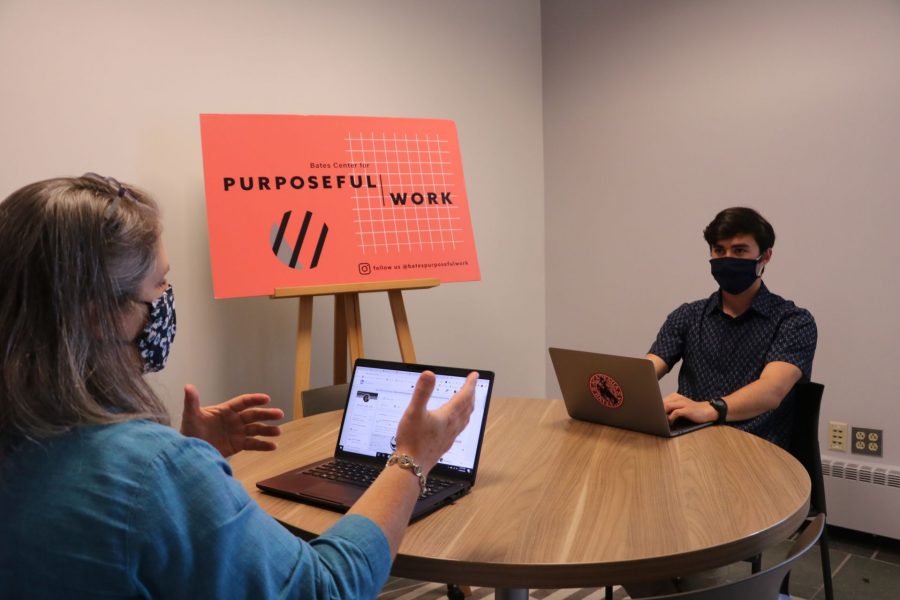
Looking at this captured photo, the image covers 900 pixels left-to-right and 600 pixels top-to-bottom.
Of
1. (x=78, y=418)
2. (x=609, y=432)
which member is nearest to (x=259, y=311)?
(x=609, y=432)

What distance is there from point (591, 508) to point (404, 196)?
1.86m

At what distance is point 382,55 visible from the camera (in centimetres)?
346

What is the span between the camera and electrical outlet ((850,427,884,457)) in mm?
2965

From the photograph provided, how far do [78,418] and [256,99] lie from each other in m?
2.46

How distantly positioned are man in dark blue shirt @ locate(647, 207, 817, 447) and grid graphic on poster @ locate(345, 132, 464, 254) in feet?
3.31

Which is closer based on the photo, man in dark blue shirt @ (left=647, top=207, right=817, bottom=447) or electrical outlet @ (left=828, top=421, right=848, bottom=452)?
man in dark blue shirt @ (left=647, top=207, right=817, bottom=447)

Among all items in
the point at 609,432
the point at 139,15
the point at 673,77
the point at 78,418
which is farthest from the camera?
the point at 673,77

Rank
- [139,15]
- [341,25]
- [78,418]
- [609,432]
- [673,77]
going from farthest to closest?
[673,77]
[341,25]
[139,15]
[609,432]
[78,418]

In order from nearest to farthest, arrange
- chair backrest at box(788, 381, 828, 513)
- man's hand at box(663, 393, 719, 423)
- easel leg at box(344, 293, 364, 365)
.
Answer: man's hand at box(663, 393, 719, 423) → chair backrest at box(788, 381, 828, 513) → easel leg at box(344, 293, 364, 365)

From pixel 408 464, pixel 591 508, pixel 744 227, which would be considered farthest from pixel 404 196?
pixel 408 464

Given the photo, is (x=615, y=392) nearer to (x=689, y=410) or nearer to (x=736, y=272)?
(x=689, y=410)

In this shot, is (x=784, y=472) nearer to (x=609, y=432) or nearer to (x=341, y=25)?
(x=609, y=432)

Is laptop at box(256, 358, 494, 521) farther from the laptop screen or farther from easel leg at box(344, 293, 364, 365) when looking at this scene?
easel leg at box(344, 293, 364, 365)

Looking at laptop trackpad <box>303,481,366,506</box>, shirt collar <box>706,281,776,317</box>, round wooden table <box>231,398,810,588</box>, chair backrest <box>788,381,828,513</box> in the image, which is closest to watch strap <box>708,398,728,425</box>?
round wooden table <box>231,398,810,588</box>
